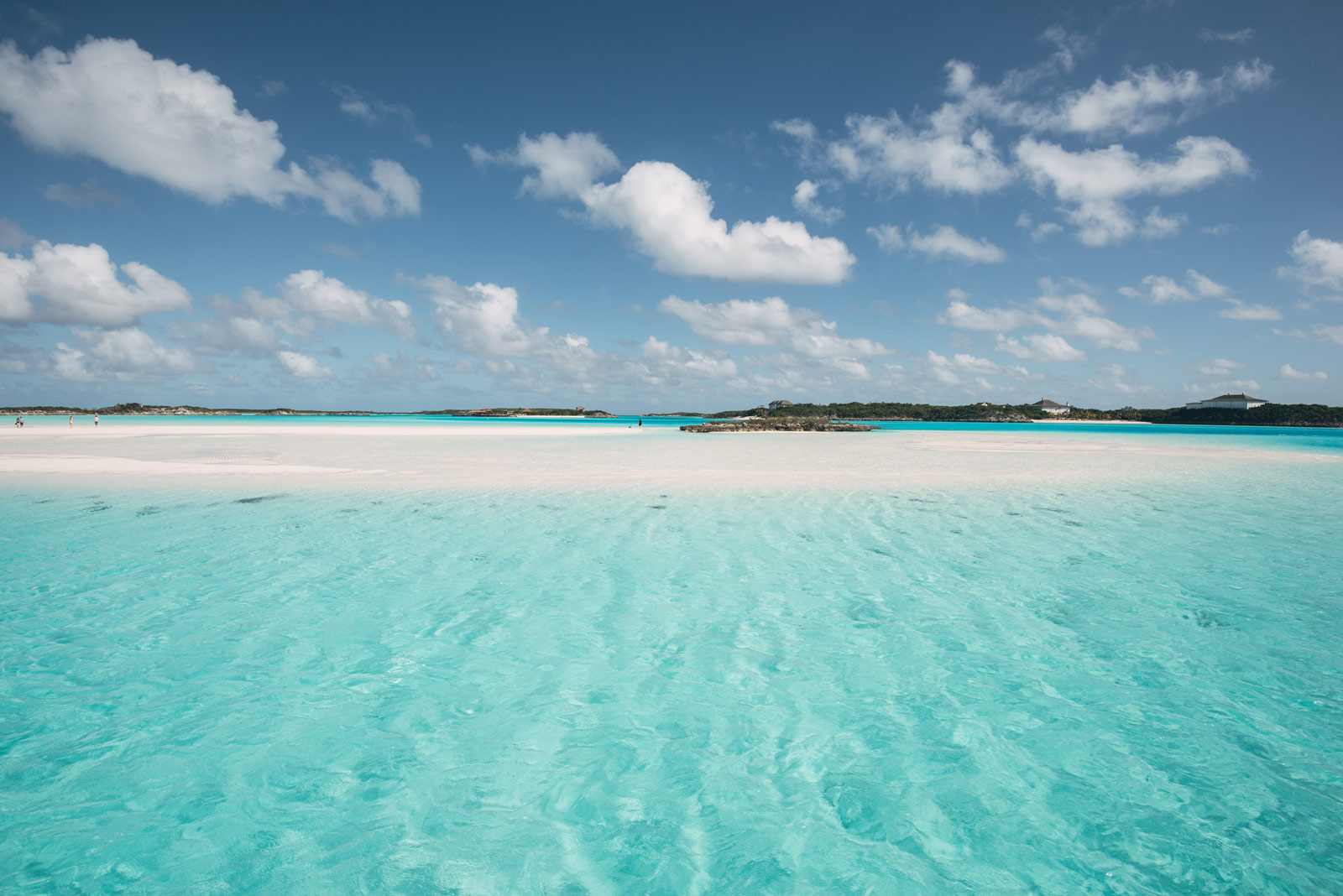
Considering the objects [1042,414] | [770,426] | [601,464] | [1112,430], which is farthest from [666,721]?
[1042,414]

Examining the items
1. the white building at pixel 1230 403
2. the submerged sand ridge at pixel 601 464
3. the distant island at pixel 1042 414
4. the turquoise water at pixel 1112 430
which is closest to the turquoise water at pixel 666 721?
the submerged sand ridge at pixel 601 464

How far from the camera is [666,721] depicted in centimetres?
530

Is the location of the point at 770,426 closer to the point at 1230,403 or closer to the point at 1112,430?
the point at 1112,430

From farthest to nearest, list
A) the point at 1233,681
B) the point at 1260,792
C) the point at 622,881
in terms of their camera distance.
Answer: the point at 1233,681 → the point at 1260,792 → the point at 622,881

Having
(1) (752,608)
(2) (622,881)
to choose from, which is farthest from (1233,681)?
(2) (622,881)

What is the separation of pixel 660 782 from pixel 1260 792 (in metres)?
4.30

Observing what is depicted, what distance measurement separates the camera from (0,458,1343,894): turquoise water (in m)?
3.73

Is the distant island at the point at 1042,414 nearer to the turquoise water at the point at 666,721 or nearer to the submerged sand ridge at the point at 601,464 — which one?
the submerged sand ridge at the point at 601,464

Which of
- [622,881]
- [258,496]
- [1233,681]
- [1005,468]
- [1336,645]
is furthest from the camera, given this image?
[1005,468]

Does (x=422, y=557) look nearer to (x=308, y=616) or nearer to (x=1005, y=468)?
(x=308, y=616)

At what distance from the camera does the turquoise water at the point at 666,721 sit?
373 centimetres

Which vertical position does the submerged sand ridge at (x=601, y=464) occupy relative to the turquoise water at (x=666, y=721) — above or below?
above

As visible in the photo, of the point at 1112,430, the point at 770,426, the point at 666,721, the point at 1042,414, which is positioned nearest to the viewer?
the point at 666,721

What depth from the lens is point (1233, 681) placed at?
5.98 meters
